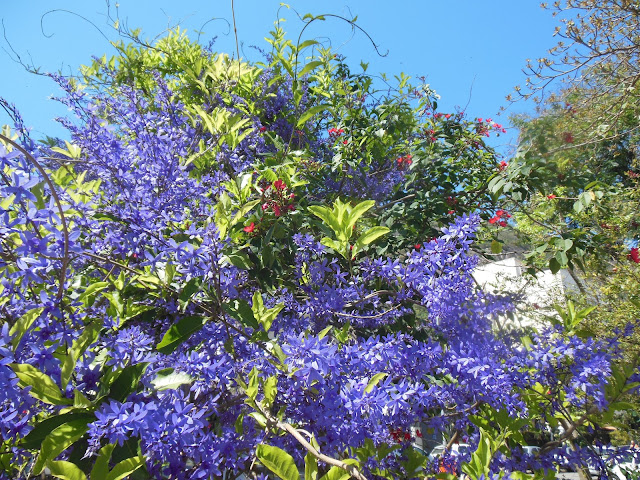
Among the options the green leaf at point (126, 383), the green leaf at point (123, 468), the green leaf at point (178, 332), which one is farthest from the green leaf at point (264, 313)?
the green leaf at point (123, 468)

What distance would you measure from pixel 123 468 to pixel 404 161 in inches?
90.8

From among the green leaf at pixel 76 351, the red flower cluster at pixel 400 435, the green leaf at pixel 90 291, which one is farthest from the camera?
the red flower cluster at pixel 400 435

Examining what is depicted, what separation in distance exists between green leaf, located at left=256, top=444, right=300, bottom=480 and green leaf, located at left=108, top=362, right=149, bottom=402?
1.10 feet

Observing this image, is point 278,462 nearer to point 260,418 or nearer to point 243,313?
point 260,418

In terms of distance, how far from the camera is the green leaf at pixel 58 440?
0.85m

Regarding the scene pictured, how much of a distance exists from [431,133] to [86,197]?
6.44ft

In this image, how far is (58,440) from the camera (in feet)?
2.83

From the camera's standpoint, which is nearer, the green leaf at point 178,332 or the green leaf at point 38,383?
the green leaf at point 38,383

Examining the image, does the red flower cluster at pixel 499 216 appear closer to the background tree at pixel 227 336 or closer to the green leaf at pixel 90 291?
the background tree at pixel 227 336

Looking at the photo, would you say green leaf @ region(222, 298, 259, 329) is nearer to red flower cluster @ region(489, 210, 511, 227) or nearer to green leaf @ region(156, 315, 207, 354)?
green leaf @ region(156, 315, 207, 354)

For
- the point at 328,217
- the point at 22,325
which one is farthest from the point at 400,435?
the point at 22,325

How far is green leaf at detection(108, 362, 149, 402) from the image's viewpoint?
98 cm

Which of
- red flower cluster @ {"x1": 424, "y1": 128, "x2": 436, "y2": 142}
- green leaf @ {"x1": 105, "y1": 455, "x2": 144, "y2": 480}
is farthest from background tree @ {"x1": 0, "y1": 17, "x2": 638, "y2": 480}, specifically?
red flower cluster @ {"x1": 424, "y1": 128, "x2": 436, "y2": 142}

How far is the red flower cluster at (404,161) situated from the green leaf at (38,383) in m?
2.25
